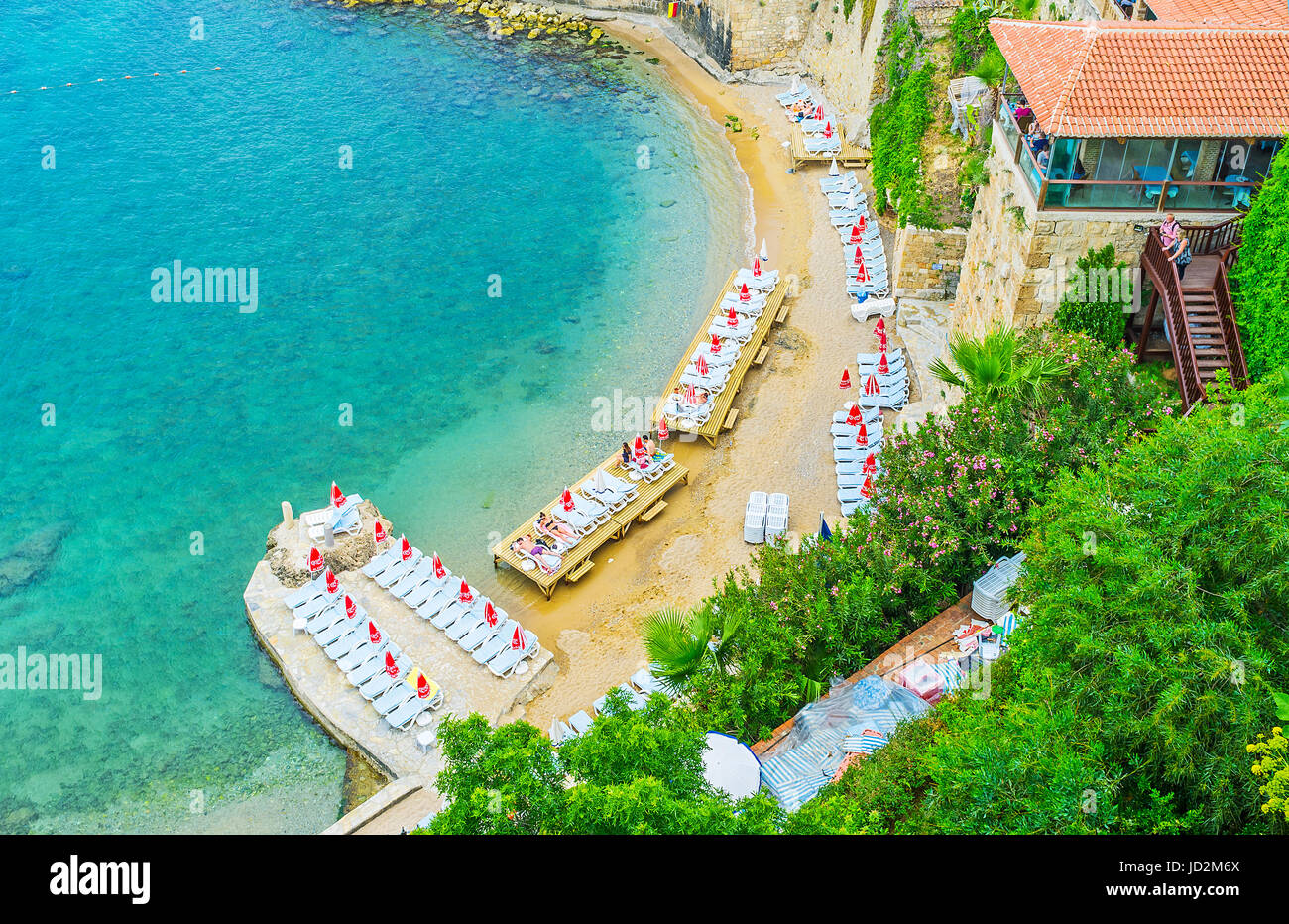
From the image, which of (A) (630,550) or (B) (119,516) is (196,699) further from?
(A) (630,550)

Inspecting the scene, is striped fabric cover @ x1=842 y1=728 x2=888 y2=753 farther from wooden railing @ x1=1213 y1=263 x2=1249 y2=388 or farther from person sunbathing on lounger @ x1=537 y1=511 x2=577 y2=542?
person sunbathing on lounger @ x1=537 y1=511 x2=577 y2=542

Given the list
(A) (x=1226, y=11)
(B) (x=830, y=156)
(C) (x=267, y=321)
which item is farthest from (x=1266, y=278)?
(C) (x=267, y=321)

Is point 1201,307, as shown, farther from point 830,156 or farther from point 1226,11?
point 830,156

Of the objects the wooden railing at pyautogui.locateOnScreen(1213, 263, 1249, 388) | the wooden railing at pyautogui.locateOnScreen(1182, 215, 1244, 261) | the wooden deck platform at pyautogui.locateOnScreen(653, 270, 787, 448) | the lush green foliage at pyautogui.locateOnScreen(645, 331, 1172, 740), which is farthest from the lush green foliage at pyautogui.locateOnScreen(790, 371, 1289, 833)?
the wooden deck platform at pyautogui.locateOnScreen(653, 270, 787, 448)

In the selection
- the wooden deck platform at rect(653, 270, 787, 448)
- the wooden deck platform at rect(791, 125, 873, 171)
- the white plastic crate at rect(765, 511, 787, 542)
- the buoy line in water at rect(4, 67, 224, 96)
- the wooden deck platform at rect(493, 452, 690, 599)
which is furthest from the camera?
the buoy line in water at rect(4, 67, 224, 96)

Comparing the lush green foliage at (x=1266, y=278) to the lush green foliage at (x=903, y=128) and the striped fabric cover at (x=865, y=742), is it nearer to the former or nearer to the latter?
the striped fabric cover at (x=865, y=742)

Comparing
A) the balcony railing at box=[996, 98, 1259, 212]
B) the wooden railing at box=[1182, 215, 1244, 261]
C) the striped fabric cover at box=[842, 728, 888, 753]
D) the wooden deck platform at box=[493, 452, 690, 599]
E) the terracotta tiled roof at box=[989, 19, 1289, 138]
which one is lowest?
the wooden deck platform at box=[493, 452, 690, 599]
